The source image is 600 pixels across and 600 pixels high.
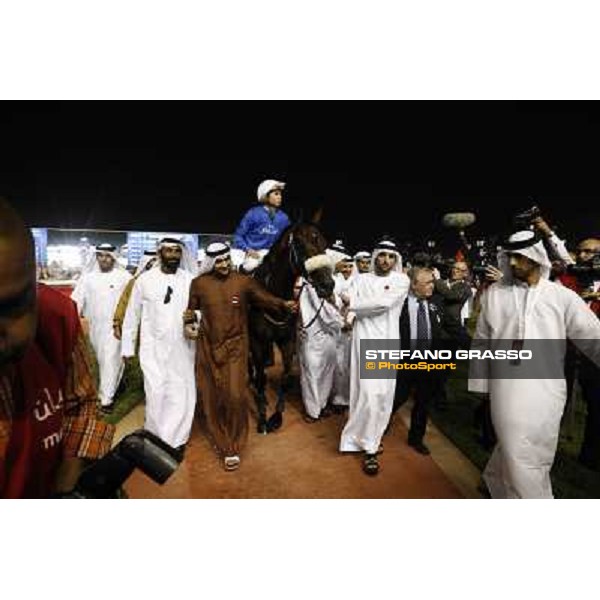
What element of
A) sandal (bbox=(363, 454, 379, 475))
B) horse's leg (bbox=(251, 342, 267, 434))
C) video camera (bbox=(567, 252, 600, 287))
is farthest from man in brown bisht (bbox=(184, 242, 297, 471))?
video camera (bbox=(567, 252, 600, 287))

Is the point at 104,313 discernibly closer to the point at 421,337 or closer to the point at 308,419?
the point at 308,419

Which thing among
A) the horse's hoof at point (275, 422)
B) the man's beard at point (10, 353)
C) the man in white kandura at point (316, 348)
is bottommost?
the horse's hoof at point (275, 422)

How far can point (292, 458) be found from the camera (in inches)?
147

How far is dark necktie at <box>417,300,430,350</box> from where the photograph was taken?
3.28 metres

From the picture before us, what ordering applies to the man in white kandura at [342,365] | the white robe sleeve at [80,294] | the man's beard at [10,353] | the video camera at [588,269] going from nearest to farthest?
the man's beard at [10,353] → the video camera at [588,269] → the white robe sleeve at [80,294] → the man in white kandura at [342,365]

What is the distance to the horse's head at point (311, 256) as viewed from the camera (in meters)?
3.78

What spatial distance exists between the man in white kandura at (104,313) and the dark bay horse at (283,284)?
4.56 ft

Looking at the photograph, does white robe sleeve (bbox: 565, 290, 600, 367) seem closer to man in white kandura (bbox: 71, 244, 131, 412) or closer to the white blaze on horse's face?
the white blaze on horse's face

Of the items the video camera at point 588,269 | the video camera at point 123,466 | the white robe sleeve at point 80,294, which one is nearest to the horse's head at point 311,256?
the video camera at point 588,269

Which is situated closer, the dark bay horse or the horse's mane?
the dark bay horse

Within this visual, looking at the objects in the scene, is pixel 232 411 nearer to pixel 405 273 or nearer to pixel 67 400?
pixel 405 273

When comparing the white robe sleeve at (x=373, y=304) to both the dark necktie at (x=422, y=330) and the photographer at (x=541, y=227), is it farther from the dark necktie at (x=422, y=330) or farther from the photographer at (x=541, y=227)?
the photographer at (x=541, y=227)
